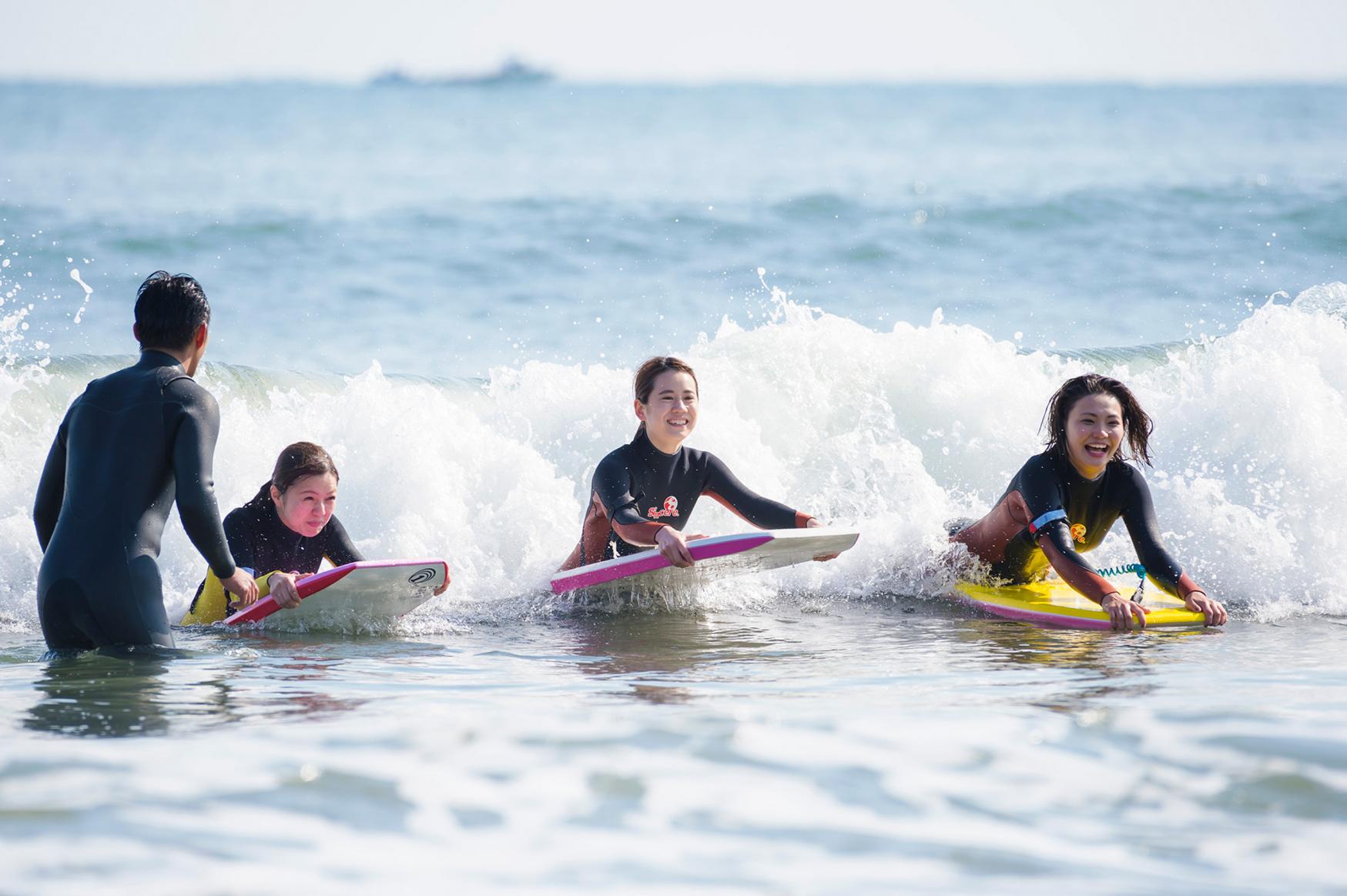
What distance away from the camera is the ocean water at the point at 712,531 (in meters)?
3.23

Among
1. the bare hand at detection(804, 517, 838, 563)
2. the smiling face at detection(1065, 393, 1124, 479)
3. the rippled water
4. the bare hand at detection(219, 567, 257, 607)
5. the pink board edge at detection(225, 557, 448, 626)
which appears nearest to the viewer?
the rippled water

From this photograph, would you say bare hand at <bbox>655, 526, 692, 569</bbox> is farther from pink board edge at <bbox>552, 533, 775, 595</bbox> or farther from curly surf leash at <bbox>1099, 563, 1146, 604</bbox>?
curly surf leash at <bbox>1099, 563, 1146, 604</bbox>

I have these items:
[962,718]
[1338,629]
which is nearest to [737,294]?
[1338,629]

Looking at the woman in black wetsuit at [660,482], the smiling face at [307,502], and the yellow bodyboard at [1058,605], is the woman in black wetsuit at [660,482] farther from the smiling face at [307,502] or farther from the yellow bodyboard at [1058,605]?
the smiling face at [307,502]

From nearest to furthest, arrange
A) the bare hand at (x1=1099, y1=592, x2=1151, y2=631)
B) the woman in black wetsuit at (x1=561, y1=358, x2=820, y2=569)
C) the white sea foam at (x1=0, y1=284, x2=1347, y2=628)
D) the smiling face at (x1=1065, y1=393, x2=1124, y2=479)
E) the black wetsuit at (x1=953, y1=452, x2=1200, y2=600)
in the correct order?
1. the bare hand at (x1=1099, y1=592, x2=1151, y2=631)
2. the black wetsuit at (x1=953, y1=452, x2=1200, y2=600)
3. the smiling face at (x1=1065, y1=393, x2=1124, y2=479)
4. the woman in black wetsuit at (x1=561, y1=358, x2=820, y2=569)
5. the white sea foam at (x1=0, y1=284, x2=1347, y2=628)

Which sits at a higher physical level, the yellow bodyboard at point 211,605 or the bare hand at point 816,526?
the bare hand at point 816,526

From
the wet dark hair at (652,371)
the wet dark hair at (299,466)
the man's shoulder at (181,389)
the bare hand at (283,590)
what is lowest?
the bare hand at (283,590)

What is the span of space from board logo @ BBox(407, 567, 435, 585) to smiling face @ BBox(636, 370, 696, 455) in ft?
4.39

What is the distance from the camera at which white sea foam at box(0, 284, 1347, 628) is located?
7.33 m

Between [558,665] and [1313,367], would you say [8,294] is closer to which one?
[558,665]

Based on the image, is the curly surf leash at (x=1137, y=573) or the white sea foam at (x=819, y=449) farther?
the white sea foam at (x=819, y=449)

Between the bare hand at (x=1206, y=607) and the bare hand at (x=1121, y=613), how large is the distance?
10.1 inches

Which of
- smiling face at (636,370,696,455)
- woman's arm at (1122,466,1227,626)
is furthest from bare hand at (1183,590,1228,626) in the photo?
smiling face at (636,370,696,455)

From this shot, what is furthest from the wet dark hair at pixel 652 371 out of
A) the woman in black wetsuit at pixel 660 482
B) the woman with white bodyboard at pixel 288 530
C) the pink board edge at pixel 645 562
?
the woman with white bodyboard at pixel 288 530
